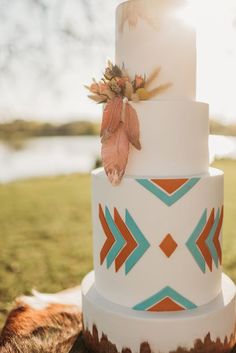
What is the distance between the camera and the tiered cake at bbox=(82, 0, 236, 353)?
1.84 metres

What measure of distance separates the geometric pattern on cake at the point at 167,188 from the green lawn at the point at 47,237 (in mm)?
1525

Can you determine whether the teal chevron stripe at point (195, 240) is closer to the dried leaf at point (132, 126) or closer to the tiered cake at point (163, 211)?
the tiered cake at point (163, 211)

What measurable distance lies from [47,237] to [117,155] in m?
3.12

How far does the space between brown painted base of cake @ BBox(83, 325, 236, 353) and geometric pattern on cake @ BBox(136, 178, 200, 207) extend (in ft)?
1.99

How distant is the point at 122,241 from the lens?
1.88 m

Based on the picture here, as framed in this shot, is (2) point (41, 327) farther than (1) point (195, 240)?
Yes

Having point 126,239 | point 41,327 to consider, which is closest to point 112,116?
point 126,239

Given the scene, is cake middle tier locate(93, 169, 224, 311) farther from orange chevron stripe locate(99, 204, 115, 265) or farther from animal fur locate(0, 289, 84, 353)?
animal fur locate(0, 289, 84, 353)

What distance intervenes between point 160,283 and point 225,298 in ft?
1.18

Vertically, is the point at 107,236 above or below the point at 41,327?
above

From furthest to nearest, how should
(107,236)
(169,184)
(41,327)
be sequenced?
(41,327) → (107,236) → (169,184)

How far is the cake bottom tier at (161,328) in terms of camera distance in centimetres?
189

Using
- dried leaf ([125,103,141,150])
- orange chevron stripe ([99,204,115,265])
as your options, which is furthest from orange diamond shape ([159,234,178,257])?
dried leaf ([125,103,141,150])

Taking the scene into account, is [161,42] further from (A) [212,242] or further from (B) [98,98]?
(A) [212,242]
